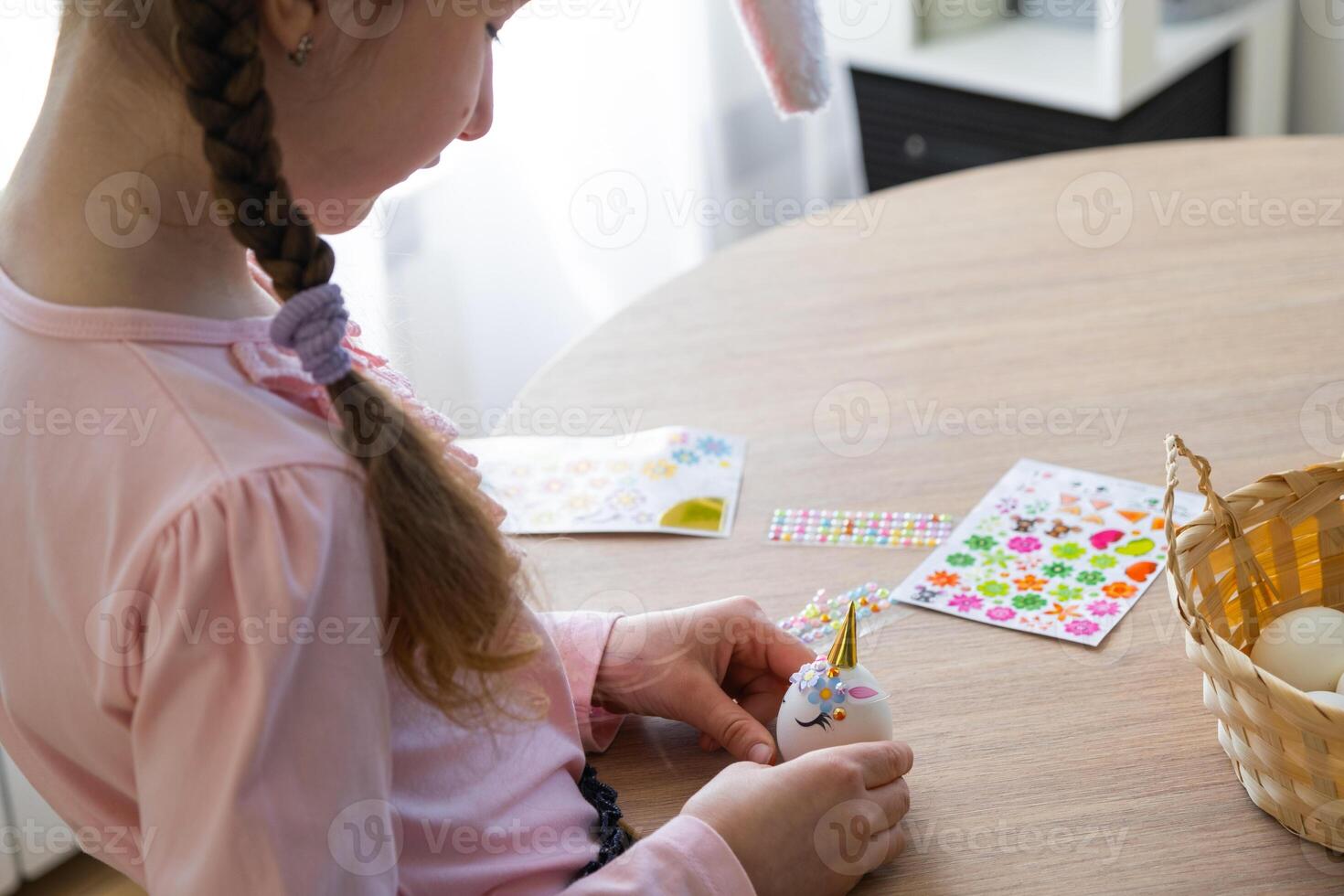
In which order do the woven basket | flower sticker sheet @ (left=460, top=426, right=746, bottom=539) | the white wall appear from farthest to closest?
the white wall < flower sticker sheet @ (left=460, top=426, right=746, bottom=539) < the woven basket

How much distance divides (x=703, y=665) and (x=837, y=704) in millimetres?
112

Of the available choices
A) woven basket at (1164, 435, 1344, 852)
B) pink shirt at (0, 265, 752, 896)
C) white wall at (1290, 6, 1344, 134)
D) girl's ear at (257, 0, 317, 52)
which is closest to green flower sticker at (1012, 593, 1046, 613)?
woven basket at (1164, 435, 1344, 852)

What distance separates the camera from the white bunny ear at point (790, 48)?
1.14 meters

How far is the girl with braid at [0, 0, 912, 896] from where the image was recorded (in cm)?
57

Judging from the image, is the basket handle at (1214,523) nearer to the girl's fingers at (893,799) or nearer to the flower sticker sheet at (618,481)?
the girl's fingers at (893,799)

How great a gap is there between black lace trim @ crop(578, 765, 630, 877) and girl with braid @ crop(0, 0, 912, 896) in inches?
1.8

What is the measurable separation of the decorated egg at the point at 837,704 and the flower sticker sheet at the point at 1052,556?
146mm

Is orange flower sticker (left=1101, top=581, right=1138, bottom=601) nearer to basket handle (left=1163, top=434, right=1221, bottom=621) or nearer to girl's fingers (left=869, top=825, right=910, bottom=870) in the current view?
basket handle (left=1163, top=434, right=1221, bottom=621)

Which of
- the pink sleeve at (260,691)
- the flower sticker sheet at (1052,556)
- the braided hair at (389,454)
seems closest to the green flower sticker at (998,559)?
the flower sticker sheet at (1052,556)

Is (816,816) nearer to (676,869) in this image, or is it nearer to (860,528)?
(676,869)

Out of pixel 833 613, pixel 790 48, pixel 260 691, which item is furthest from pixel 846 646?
pixel 790 48

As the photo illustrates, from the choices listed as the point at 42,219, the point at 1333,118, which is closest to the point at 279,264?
the point at 42,219

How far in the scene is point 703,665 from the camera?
879 millimetres

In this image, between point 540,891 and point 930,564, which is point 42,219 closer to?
point 540,891
